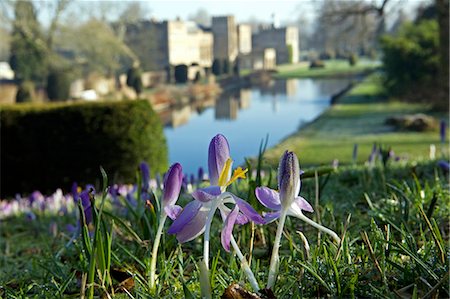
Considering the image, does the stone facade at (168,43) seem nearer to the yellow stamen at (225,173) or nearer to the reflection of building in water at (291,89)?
the reflection of building in water at (291,89)

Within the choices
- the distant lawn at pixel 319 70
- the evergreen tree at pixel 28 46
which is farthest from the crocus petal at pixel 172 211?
the distant lawn at pixel 319 70

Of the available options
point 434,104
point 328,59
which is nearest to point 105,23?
point 434,104

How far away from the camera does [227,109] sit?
2881cm

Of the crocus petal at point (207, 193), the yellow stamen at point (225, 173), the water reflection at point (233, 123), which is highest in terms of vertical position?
the yellow stamen at point (225, 173)

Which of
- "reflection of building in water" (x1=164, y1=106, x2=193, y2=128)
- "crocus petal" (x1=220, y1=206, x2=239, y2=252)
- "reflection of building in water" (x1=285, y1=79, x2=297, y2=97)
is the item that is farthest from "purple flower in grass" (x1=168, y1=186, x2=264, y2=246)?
"reflection of building in water" (x1=285, y1=79, x2=297, y2=97)

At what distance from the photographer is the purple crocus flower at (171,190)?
1079mm

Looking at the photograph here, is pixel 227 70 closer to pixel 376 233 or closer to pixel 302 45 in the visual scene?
pixel 302 45

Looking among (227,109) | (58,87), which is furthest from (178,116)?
(58,87)

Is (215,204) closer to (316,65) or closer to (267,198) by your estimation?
(267,198)

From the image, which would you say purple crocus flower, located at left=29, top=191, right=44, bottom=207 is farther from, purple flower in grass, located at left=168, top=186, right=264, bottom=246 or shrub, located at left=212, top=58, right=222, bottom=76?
shrub, located at left=212, top=58, right=222, bottom=76

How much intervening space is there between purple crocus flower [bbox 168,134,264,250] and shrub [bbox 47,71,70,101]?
26513mm

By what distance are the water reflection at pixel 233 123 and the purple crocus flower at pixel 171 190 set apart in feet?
34.4

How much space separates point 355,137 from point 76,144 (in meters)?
6.23

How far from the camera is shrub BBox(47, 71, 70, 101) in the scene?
26484 millimetres
